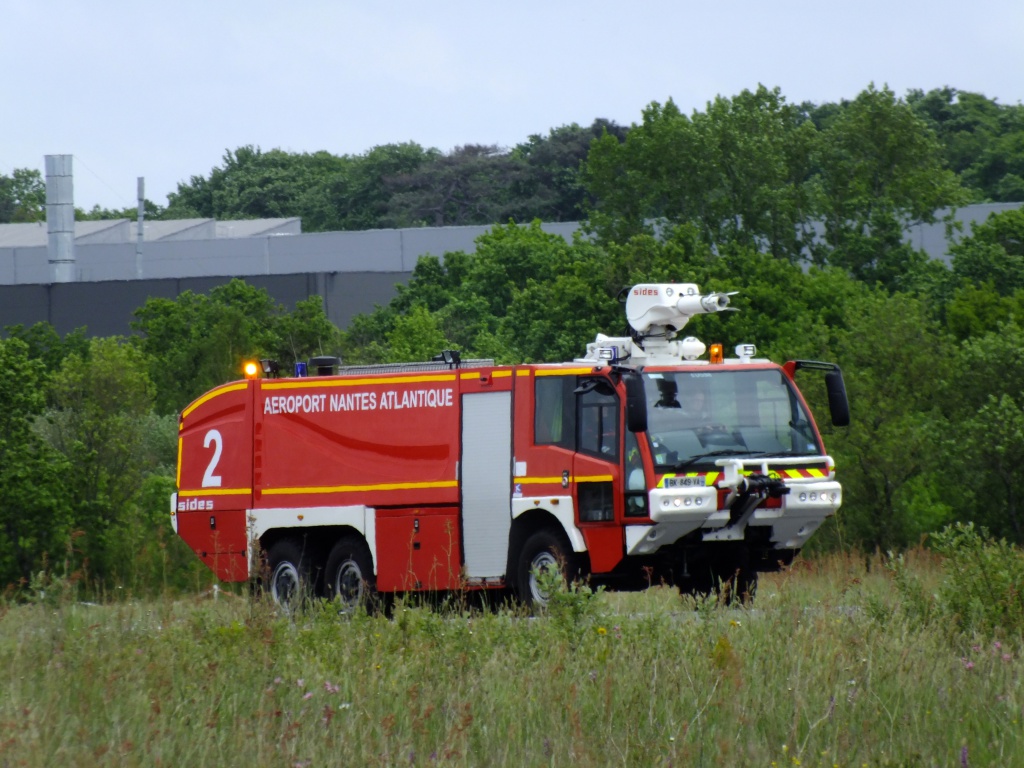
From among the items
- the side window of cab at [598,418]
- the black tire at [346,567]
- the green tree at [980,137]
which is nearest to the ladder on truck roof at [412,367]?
the side window of cab at [598,418]

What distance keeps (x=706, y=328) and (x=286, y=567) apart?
1215 inches

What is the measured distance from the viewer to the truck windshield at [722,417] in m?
14.5

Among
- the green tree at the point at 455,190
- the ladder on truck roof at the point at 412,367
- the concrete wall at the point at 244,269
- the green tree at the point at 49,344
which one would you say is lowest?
the ladder on truck roof at the point at 412,367

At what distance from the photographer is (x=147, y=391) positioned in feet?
134

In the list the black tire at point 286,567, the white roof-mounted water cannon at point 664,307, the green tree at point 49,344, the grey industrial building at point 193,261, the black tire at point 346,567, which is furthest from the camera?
the grey industrial building at point 193,261

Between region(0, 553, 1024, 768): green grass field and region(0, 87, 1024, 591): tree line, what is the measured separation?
1103 millimetres

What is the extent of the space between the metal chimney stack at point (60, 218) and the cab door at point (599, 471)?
6143cm

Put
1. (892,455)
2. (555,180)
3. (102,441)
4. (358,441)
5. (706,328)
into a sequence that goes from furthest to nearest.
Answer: (555,180), (706,328), (102,441), (892,455), (358,441)

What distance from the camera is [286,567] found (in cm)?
1728

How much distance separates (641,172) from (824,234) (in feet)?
24.6

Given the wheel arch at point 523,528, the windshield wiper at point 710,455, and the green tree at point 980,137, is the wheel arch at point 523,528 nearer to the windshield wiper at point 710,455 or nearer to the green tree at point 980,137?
the windshield wiper at point 710,455

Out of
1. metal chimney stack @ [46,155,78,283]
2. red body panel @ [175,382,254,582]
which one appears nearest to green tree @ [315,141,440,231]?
metal chimney stack @ [46,155,78,283]

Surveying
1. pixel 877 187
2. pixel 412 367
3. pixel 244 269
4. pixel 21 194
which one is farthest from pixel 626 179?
pixel 21 194

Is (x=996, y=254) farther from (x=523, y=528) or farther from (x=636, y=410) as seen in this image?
(x=636, y=410)
